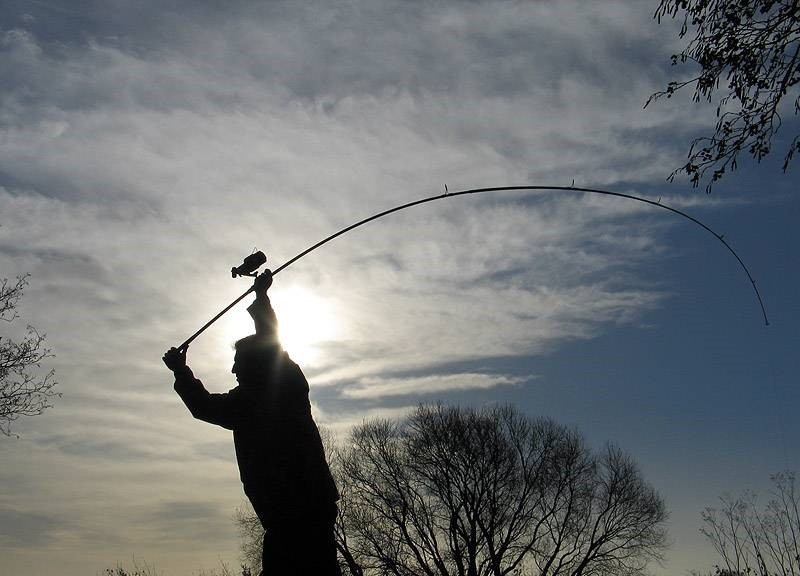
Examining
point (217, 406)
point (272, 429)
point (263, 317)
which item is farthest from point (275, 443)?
point (263, 317)

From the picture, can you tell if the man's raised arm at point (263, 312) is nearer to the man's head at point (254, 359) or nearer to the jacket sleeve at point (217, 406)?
the man's head at point (254, 359)

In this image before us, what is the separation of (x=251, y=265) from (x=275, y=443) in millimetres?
1639

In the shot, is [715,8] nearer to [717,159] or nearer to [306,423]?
[717,159]

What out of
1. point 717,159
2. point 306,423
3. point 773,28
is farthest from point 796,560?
point 306,423

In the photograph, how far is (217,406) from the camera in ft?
23.8

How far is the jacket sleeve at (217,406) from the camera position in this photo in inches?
285

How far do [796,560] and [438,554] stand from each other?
1179 inches

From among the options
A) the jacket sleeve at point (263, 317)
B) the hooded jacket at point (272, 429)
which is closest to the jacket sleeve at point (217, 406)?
the hooded jacket at point (272, 429)

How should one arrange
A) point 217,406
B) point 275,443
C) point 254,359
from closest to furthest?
point 275,443 → point 217,406 → point 254,359

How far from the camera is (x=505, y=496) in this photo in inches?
1559

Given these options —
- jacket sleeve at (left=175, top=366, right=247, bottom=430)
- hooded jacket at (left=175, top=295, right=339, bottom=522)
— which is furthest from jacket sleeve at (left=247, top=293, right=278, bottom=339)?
jacket sleeve at (left=175, top=366, right=247, bottom=430)

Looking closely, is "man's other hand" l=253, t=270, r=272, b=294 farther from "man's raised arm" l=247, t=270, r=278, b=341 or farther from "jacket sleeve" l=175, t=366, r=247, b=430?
"jacket sleeve" l=175, t=366, r=247, b=430

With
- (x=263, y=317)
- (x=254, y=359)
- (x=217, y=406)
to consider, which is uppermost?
(x=263, y=317)

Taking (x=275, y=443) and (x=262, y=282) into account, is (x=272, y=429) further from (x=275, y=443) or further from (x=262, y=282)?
(x=262, y=282)
